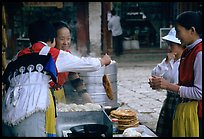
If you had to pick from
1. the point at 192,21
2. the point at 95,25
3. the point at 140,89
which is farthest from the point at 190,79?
the point at 95,25

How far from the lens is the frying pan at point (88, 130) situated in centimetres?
398

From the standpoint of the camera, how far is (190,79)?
3.99m

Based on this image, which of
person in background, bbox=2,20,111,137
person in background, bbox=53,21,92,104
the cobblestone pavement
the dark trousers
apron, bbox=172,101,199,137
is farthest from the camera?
the dark trousers

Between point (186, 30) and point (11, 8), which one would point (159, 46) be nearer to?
point (11, 8)

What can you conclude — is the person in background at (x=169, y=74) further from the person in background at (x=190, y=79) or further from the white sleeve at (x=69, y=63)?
the white sleeve at (x=69, y=63)

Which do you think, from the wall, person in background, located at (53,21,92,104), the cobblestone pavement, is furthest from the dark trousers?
person in background, located at (53,21,92,104)

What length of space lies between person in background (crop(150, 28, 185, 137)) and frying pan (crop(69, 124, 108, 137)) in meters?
1.03

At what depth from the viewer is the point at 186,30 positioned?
4.00 meters

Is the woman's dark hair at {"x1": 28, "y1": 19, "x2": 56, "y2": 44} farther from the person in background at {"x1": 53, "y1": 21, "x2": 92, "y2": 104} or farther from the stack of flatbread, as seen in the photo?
the stack of flatbread

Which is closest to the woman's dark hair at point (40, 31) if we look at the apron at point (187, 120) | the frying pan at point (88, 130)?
the frying pan at point (88, 130)

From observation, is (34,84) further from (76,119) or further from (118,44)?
(118,44)

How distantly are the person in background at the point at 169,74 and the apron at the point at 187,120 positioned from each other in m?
0.46

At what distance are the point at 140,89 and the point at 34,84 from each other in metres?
7.58

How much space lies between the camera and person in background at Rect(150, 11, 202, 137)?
12.8 feet
